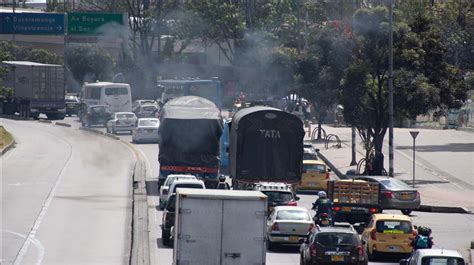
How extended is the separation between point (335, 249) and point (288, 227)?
449 centimetres

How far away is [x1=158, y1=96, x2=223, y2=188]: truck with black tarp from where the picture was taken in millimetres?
40656

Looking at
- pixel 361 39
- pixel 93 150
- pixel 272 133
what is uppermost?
pixel 361 39

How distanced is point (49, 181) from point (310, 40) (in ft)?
46.5

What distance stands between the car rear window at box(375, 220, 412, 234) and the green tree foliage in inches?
2936

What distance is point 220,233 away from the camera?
20.3 m

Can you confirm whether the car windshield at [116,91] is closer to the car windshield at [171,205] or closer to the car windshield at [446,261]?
the car windshield at [171,205]

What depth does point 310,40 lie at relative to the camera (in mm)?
51500

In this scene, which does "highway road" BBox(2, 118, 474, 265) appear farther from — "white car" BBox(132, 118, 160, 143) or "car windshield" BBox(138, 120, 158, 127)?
"car windshield" BBox(138, 120, 158, 127)

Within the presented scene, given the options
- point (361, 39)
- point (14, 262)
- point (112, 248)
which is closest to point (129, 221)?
point (112, 248)

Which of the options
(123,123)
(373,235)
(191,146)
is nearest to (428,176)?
(191,146)

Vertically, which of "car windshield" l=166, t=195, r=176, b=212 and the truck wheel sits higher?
"car windshield" l=166, t=195, r=176, b=212

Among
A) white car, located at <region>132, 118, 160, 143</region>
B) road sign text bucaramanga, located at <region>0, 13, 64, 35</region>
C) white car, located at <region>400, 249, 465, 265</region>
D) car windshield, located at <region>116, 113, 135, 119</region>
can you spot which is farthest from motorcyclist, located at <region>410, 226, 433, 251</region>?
road sign text bucaramanga, located at <region>0, 13, 64, 35</region>

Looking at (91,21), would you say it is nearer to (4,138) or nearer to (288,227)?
(4,138)

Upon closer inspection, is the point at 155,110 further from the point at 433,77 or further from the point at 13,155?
the point at 433,77
